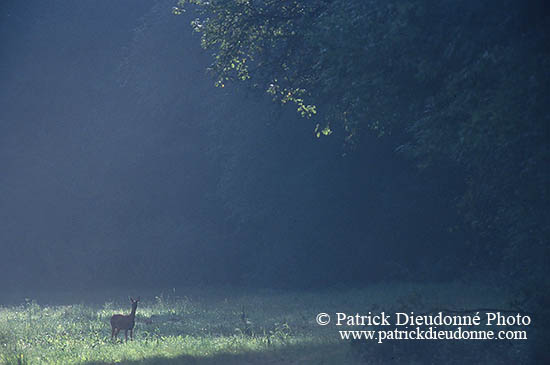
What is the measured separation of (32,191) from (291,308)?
23.4 metres

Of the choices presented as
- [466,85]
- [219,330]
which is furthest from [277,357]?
[466,85]

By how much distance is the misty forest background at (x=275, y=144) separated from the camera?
12.0 metres

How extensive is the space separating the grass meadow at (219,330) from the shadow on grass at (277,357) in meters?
0.02

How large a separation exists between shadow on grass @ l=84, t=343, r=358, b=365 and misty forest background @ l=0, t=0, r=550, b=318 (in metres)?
3.22

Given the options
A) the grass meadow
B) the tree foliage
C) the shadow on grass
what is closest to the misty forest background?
the tree foliage

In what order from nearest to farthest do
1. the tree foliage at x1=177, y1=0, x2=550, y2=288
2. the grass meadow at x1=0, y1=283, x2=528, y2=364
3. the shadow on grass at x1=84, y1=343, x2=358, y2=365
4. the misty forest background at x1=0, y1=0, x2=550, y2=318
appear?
1. the tree foliage at x1=177, y1=0, x2=550, y2=288
2. the misty forest background at x1=0, y1=0, x2=550, y2=318
3. the shadow on grass at x1=84, y1=343, x2=358, y2=365
4. the grass meadow at x1=0, y1=283, x2=528, y2=364

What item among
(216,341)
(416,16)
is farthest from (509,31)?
(216,341)

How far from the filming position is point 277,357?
12.7 meters

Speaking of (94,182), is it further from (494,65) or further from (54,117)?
(494,65)

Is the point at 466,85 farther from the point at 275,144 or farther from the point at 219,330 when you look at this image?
the point at 275,144

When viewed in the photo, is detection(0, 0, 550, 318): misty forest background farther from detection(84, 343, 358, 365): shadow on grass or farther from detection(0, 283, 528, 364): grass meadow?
detection(84, 343, 358, 365): shadow on grass

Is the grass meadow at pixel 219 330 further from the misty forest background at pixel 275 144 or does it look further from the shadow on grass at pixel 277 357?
the misty forest background at pixel 275 144

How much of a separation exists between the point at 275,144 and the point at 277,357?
1914 cm

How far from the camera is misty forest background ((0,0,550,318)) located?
39.2 feet
